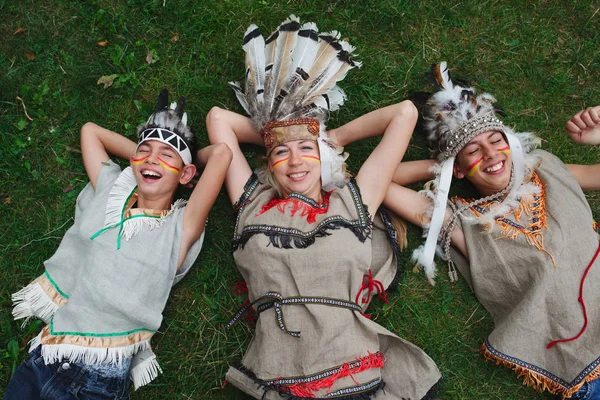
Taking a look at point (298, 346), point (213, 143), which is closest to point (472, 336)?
point (298, 346)

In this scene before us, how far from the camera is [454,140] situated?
3.58 metres

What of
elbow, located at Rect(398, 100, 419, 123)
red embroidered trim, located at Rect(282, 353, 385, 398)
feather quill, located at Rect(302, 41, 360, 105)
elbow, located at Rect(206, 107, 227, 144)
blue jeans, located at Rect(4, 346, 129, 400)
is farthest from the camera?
elbow, located at Rect(206, 107, 227, 144)

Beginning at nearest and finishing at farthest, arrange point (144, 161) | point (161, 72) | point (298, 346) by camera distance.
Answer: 1. point (298, 346)
2. point (144, 161)
3. point (161, 72)

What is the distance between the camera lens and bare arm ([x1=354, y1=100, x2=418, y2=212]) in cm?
354

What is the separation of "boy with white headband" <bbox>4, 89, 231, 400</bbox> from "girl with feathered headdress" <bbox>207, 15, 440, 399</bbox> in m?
0.34


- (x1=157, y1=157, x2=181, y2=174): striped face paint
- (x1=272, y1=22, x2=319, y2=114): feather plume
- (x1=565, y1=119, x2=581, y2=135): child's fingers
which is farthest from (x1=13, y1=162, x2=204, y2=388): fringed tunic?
(x1=565, y1=119, x2=581, y2=135): child's fingers

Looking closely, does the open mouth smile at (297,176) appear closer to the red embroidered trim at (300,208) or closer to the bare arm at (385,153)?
the red embroidered trim at (300,208)

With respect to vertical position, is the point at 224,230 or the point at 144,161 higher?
the point at 144,161

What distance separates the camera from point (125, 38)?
4.21 metres

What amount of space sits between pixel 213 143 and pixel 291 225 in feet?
3.16

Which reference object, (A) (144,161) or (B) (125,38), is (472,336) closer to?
(A) (144,161)

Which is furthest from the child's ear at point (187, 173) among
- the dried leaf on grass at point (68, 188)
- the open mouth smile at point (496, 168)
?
the open mouth smile at point (496, 168)

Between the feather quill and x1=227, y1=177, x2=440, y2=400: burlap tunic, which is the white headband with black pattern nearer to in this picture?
x1=227, y1=177, x2=440, y2=400: burlap tunic

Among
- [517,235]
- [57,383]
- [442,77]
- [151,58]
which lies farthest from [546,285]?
[151,58]
